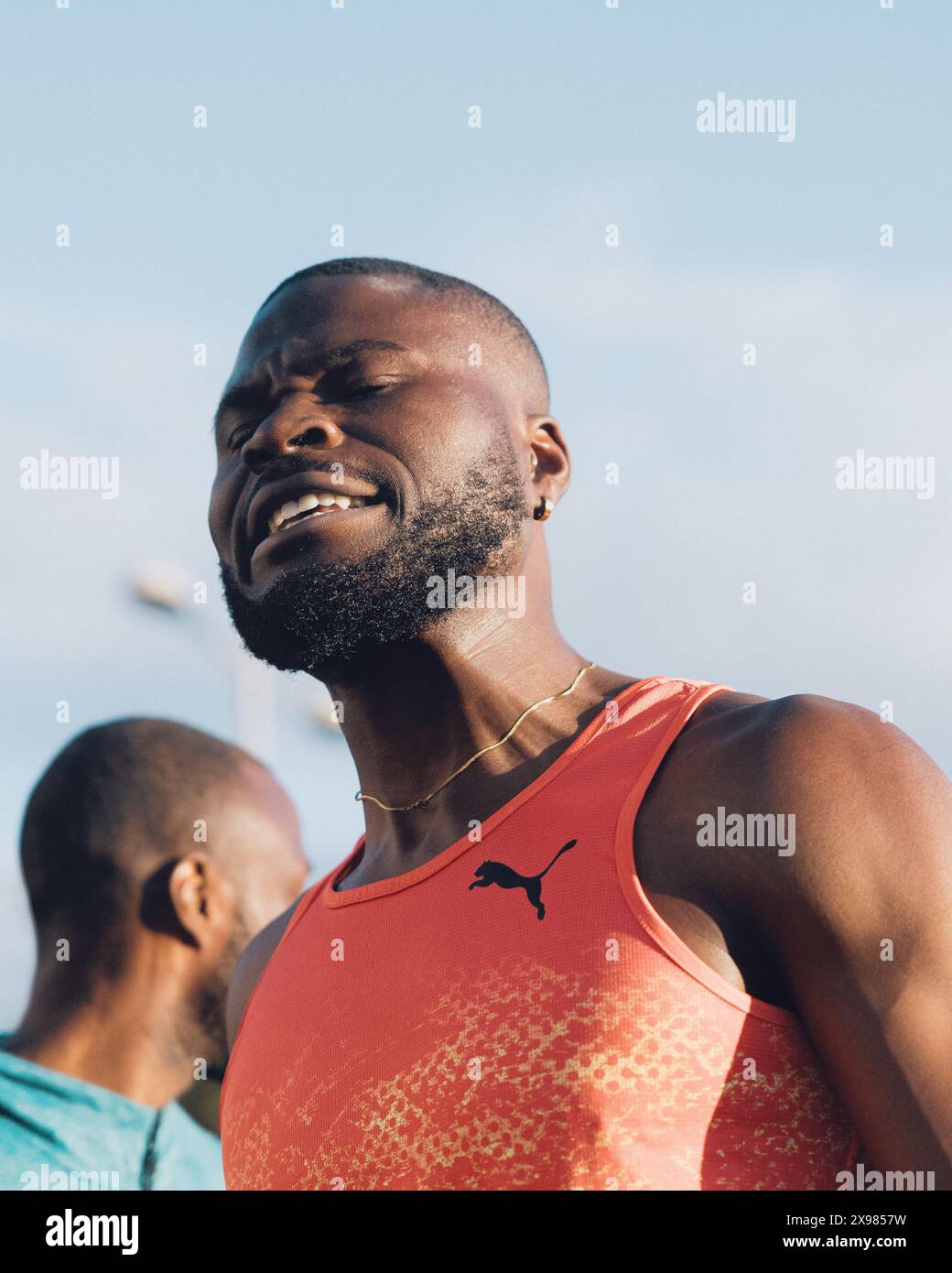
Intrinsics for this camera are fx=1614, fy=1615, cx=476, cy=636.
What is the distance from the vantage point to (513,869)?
3076 millimetres

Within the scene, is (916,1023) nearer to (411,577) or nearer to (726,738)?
(726,738)

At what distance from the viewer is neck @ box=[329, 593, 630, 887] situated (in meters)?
3.44

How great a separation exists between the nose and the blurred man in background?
2.56 m

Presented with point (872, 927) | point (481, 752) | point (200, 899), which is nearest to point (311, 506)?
point (481, 752)

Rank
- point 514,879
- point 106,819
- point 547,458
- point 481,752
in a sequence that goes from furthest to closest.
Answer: point 106,819
point 547,458
point 481,752
point 514,879

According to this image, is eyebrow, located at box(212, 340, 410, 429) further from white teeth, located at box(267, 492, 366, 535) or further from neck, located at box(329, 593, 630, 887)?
neck, located at box(329, 593, 630, 887)

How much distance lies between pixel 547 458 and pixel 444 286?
1.74ft

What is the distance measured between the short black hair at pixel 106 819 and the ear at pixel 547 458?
2.52m

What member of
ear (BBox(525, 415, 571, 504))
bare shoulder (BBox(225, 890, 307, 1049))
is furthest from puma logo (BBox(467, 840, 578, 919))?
ear (BBox(525, 415, 571, 504))

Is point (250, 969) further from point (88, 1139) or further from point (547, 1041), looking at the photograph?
point (88, 1139)

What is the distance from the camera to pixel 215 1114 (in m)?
5.68

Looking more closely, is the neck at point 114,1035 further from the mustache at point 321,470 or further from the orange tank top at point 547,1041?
the mustache at point 321,470

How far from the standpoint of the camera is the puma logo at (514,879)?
298cm

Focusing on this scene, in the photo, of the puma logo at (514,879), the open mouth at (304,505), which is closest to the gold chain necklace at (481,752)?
the puma logo at (514,879)
